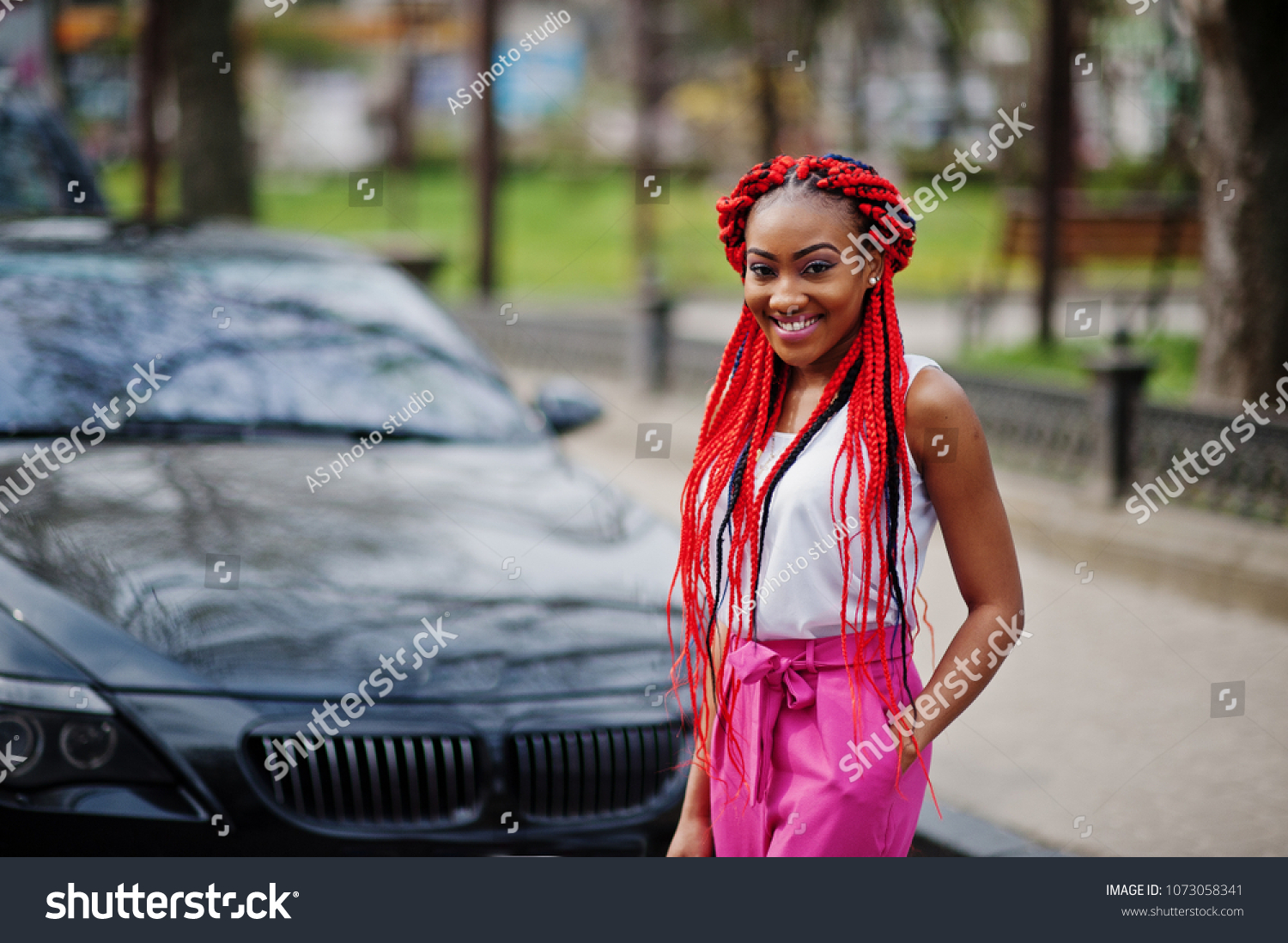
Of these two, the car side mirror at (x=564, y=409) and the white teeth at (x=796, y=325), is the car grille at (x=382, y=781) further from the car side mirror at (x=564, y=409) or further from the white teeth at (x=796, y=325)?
→ the car side mirror at (x=564, y=409)

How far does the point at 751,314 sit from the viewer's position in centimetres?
230

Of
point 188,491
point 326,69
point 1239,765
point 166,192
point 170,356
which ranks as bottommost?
point 1239,765

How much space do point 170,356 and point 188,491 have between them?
682mm

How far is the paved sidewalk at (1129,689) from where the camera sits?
4.54 metres

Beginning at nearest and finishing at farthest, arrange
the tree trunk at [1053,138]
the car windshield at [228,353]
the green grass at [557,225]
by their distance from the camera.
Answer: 1. the car windshield at [228,353]
2. the tree trunk at [1053,138]
3. the green grass at [557,225]

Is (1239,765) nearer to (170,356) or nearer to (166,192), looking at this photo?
(170,356)

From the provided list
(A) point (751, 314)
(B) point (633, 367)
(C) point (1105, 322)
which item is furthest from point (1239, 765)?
(C) point (1105, 322)

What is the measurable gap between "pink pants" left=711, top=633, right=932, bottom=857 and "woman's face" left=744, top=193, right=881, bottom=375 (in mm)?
430

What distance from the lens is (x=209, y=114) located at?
13891mm

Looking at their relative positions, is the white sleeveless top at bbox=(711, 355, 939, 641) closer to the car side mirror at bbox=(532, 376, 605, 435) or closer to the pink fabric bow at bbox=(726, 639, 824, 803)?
the pink fabric bow at bbox=(726, 639, 824, 803)

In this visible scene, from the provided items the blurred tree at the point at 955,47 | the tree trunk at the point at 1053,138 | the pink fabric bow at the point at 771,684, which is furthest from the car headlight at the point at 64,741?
the blurred tree at the point at 955,47

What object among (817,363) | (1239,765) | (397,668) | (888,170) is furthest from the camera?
(888,170)

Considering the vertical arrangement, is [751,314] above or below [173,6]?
below

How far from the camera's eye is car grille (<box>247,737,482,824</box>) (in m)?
2.98
